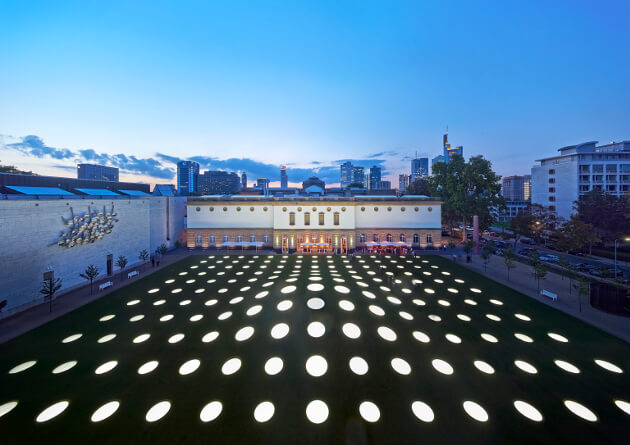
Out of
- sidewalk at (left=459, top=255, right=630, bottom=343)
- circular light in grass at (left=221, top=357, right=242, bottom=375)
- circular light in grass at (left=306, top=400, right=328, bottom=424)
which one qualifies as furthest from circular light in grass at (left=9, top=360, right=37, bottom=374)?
sidewalk at (left=459, top=255, right=630, bottom=343)

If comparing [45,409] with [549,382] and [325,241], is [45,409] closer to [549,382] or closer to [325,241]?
[549,382]

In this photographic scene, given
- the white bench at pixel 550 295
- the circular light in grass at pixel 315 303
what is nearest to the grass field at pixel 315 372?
the circular light in grass at pixel 315 303

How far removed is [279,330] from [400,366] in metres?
7.85

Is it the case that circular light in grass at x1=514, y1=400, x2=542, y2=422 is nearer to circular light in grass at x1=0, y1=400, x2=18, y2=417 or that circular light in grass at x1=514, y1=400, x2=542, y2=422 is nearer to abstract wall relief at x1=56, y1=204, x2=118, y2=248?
circular light in grass at x1=0, y1=400, x2=18, y2=417

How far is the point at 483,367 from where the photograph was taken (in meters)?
13.3

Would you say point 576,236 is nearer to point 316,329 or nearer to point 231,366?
point 316,329

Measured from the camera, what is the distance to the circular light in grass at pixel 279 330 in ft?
49.9

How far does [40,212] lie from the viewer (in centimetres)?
2256

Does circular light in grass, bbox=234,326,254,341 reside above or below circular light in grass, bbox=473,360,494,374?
above

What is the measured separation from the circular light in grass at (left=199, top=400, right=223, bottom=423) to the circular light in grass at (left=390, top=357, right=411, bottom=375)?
929 cm

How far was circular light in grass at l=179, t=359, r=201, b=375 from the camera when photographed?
12708mm

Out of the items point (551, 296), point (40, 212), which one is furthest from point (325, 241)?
point (40, 212)

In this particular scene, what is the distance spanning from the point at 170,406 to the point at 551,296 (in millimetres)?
33854

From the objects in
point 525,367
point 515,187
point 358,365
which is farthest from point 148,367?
point 515,187
